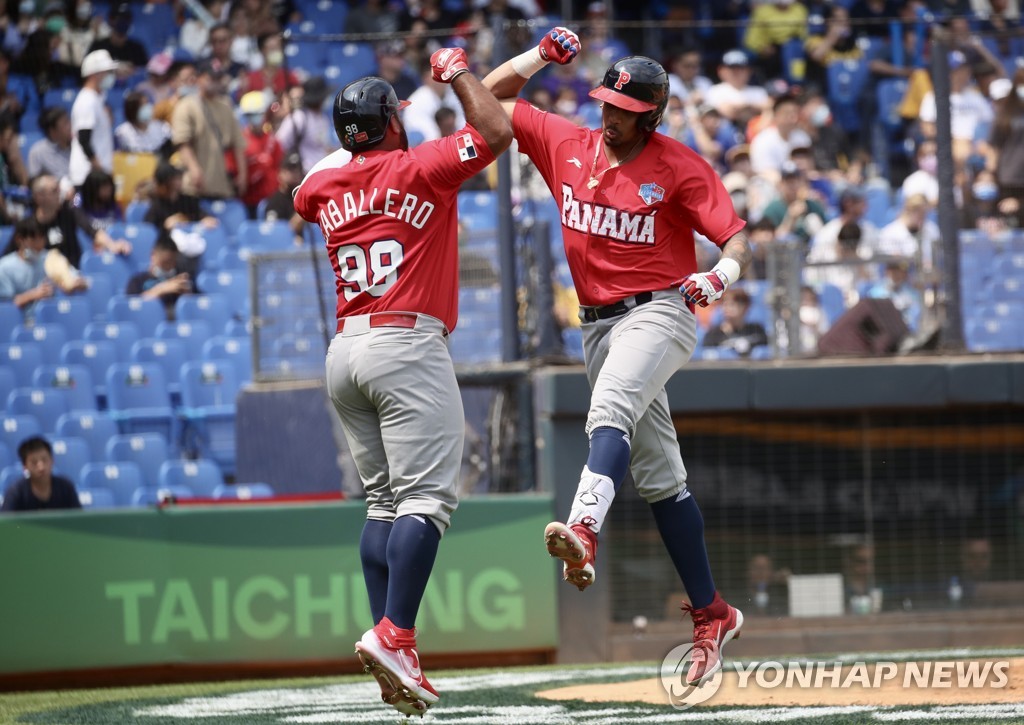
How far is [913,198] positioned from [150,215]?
5.23 m

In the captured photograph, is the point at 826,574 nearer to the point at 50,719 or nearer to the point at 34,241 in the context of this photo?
the point at 50,719

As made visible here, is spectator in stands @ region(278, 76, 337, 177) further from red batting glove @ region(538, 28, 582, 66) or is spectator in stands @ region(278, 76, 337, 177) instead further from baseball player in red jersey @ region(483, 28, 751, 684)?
red batting glove @ region(538, 28, 582, 66)

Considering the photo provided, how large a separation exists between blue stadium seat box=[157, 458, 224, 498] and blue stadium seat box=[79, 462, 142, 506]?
0.18 metres

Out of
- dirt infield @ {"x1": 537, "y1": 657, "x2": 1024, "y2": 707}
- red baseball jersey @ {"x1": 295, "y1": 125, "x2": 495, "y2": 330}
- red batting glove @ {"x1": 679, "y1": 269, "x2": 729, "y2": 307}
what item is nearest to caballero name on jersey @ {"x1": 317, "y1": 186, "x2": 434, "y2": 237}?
red baseball jersey @ {"x1": 295, "y1": 125, "x2": 495, "y2": 330}

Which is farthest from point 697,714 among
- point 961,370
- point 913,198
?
point 913,198

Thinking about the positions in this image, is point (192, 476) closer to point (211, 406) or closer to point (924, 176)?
point (211, 406)

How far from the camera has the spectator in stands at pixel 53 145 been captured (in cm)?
949

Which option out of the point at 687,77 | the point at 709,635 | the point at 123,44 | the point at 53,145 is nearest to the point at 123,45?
the point at 123,44

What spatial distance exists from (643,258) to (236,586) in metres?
3.63

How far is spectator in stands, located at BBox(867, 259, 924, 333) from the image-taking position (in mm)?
8023

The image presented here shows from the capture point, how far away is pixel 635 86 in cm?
476

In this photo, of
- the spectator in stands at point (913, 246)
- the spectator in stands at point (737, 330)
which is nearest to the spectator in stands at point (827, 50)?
the spectator in stands at point (913, 246)

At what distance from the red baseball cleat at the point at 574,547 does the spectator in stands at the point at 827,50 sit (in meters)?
6.49

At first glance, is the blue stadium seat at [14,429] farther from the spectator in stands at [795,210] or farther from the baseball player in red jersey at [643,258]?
the spectator in stands at [795,210]
